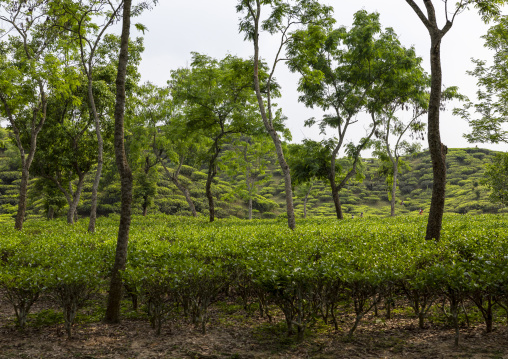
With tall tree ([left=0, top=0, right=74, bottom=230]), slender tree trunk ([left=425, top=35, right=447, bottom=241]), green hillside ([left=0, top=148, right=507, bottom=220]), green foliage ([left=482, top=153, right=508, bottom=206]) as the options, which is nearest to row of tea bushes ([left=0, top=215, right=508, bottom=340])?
slender tree trunk ([left=425, top=35, right=447, bottom=241])

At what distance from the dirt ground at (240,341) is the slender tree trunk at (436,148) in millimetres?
3536

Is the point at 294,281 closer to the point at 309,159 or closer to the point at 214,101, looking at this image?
the point at 214,101

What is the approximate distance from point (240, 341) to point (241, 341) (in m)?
0.02

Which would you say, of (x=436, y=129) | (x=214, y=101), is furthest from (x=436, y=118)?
(x=214, y=101)

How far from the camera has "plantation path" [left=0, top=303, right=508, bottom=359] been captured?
5.17m

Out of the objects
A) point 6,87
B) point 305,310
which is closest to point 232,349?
→ point 305,310

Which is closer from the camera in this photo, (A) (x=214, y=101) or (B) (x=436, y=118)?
(B) (x=436, y=118)

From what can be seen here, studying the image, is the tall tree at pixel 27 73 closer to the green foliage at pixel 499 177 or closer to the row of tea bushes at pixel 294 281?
the row of tea bushes at pixel 294 281

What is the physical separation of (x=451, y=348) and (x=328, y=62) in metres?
22.0

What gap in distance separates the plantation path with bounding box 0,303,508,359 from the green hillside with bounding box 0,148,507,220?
1075 inches

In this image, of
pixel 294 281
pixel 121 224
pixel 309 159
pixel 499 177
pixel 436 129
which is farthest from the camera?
pixel 499 177

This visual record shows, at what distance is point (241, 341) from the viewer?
5.79 metres

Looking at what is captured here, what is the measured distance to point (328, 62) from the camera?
2412cm

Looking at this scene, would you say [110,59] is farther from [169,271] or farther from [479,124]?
[479,124]
